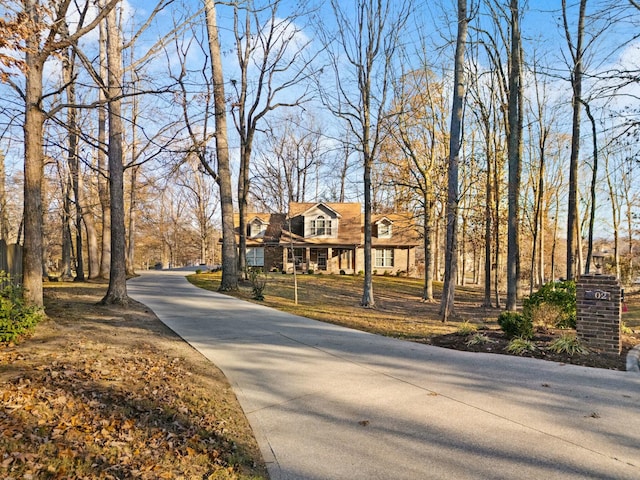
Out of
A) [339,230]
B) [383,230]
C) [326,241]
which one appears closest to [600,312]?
[326,241]

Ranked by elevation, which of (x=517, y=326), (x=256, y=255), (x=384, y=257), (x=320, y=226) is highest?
(x=320, y=226)

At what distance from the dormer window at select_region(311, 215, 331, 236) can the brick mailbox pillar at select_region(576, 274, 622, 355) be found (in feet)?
88.3

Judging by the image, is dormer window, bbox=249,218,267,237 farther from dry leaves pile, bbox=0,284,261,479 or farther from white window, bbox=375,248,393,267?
dry leaves pile, bbox=0,284,261,479

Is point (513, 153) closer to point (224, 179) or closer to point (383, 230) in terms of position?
point (224, 179)

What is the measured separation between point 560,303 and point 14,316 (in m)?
11.0

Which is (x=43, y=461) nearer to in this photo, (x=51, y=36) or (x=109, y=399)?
(x=109, y=399)

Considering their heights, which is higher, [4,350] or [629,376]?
[4,350]

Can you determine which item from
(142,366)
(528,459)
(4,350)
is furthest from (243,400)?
(4,350)

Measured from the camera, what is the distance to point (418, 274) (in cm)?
4022

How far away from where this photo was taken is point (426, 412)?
436 centimetres

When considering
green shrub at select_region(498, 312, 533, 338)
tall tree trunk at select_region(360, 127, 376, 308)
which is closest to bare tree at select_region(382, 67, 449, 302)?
tall tree trunk at select_region(360, 127, 376, 308)

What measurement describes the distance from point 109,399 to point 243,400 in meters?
1.44

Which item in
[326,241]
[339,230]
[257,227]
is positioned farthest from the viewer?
[257,227]

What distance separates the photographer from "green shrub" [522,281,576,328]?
9.51 metres
